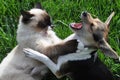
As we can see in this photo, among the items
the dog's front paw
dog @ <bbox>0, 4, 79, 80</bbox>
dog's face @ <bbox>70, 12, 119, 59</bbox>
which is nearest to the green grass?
dog @ <bbox>0, 4, 79, 80</bbox>

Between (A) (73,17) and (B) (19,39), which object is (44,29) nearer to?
(B) (19,39)

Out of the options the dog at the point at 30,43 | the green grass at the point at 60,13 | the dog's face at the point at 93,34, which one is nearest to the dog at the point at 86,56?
the dog's face at the point at 93,34

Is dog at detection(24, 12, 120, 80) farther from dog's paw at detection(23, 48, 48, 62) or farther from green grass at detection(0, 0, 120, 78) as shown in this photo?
green grass at detection(0, 0, 120, 78)

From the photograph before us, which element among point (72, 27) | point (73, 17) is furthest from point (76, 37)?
point (73, 17)

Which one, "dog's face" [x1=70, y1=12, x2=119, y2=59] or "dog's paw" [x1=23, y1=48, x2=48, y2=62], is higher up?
"dog's face" [x1=70, y1=12, x2=119, y2=59]

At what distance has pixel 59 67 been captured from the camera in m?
5.92

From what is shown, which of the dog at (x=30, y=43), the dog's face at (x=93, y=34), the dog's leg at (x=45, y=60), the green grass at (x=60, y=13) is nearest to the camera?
the dog's face at (x=93, y=34)

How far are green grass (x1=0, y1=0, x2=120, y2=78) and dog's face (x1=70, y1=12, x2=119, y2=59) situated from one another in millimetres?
806

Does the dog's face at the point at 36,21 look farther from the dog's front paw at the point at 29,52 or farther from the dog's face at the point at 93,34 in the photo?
Result: the dog's face at the point at 93,34

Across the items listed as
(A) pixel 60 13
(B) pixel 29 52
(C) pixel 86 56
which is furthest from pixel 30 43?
(A) pixel 60 13

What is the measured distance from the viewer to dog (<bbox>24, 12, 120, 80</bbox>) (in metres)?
5.80

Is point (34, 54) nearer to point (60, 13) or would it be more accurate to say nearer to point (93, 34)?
point (93, 34)

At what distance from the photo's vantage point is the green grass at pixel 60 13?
6.72 m

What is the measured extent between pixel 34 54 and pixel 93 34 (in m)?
0.62
